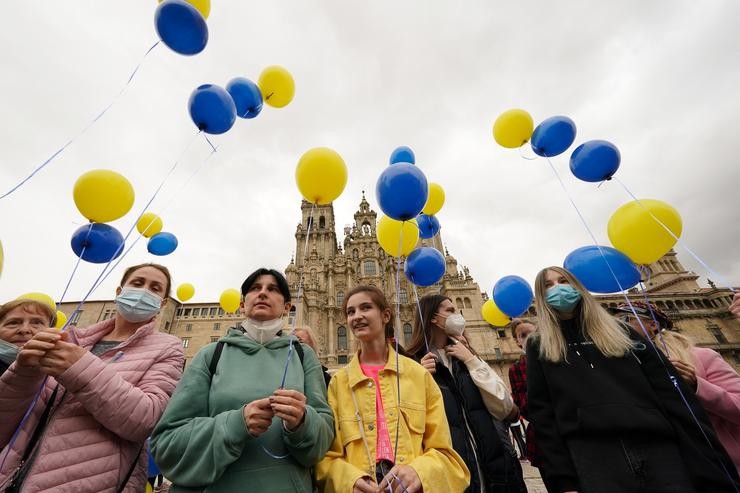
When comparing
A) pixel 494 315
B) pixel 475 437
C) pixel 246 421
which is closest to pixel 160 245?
pixel 246 421

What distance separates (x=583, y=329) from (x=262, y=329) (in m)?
3.23

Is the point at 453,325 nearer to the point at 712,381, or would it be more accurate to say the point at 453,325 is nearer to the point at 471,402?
the point at 471,402

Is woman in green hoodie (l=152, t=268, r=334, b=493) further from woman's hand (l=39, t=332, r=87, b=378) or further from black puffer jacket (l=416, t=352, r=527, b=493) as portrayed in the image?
black puffer jacket (l=416, t=352, r=527, b=493)

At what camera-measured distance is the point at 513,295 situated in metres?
7.12

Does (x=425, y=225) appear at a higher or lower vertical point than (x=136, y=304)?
higher

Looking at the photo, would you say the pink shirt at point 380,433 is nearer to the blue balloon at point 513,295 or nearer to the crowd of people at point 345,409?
the crowd of people at point 345,409

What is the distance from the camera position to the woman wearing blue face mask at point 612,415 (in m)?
2.22

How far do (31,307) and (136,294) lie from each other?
3.46 ft

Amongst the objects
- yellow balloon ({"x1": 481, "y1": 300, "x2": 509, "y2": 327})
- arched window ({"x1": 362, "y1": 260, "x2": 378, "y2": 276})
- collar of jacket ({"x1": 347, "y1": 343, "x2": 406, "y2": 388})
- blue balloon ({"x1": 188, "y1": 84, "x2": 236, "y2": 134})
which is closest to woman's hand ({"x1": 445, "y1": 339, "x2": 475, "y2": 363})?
collar of jacket ({"x1": 347, "y1": 343, "x2": 406, "y2": 388})

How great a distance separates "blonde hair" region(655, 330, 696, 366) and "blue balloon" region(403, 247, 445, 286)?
320 cm

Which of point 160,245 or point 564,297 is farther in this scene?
point 160,245

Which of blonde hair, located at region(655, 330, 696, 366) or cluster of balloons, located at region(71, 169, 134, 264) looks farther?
cluster of balloons, located at region(71, 169, 134, 264)

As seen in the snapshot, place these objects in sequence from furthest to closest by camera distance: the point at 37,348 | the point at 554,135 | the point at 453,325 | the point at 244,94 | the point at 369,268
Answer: the point at 369,268 < the point at 244,94 < the point at 554,135 < the point at 453,325 < the point at 37,348

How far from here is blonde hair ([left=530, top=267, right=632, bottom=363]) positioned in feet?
8.86
